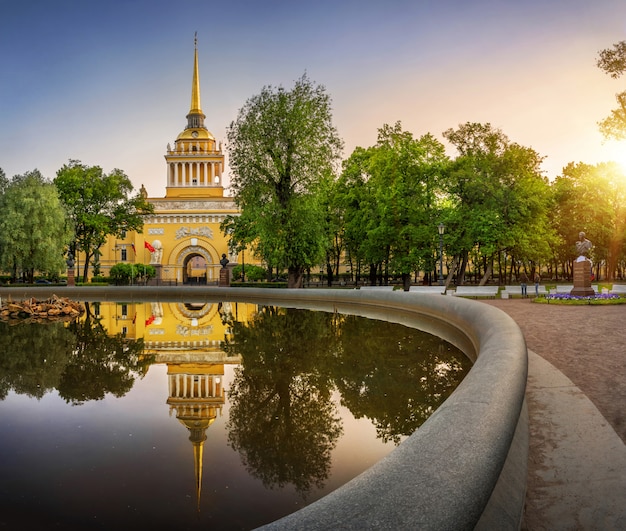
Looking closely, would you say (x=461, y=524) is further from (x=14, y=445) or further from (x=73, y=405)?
(x=73, y=405)

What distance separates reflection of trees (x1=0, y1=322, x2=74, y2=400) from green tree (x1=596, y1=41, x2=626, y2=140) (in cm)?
2818

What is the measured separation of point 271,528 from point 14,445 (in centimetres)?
410

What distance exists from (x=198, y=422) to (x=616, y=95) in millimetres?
30536

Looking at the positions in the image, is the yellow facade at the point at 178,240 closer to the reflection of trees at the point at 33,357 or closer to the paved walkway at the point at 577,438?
the reflection of trees at the point at 33,357

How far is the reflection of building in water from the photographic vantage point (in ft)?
19.3

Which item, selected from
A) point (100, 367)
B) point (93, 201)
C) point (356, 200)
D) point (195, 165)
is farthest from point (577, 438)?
point (195, 165)

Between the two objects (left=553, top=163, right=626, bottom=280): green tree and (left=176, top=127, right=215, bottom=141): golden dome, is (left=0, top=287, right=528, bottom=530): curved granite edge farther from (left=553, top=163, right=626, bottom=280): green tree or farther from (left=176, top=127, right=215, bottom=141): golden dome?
(left=176, top=127, right=215, bottom=141): golden dome

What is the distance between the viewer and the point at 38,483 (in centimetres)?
405

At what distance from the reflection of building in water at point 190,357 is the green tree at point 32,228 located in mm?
25941

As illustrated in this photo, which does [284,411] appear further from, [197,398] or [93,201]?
[93,201]

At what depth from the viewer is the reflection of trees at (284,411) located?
443 centimetres

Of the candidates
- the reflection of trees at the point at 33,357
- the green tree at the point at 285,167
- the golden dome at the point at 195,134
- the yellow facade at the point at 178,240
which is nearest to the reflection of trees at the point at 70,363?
the reflection of trees at the point at 33,357

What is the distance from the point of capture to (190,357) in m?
9.82

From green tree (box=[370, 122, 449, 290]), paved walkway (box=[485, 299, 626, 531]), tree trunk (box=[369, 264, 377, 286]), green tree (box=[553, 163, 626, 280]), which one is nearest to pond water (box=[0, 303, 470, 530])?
paved walkway (box=[485, 299, 626, 531])
